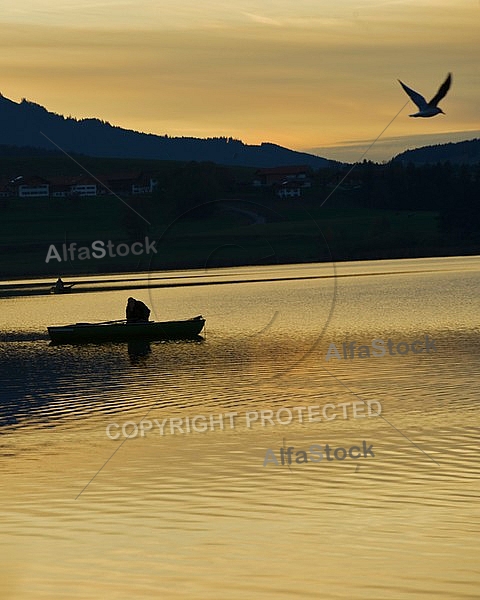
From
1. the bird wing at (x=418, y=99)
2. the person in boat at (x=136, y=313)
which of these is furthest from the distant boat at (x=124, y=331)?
the bird wing at (x=418, y=99)

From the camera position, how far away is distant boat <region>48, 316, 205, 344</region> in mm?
67562

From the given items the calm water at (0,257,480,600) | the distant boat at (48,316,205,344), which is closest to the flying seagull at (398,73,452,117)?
the calm water at (0,257,480,600)

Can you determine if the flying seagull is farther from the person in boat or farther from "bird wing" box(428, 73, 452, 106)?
the person in boat

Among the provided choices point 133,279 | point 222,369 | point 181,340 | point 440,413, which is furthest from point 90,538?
point 133,279

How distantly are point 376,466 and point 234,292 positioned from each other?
306 ft

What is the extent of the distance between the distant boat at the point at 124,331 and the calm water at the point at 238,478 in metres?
3.40

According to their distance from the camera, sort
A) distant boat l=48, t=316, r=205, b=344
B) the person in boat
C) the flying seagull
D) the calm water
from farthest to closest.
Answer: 1. the person in boat
2. distant boat l=48, t=316, r=205, b=344
3. the flying seagull
4. the calm water

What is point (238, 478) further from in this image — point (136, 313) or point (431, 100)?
point (136, 313)

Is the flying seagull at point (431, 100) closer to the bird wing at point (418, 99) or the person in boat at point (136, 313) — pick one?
the bird wing at point (418, 99)

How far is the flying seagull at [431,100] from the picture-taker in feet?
131

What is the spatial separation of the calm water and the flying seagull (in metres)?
10.3

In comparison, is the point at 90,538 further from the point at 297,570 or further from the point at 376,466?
the point at 376,466

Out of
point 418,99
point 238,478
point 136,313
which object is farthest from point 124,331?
point 238,478

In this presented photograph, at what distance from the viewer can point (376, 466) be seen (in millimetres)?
27578
